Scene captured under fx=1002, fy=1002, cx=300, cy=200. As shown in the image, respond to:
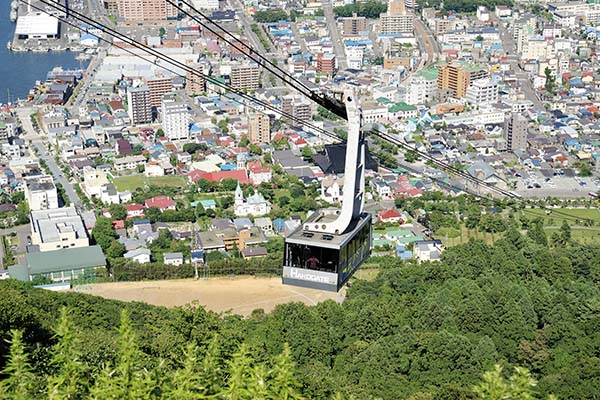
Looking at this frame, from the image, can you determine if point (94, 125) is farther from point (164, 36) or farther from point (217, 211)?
point (164, 36)

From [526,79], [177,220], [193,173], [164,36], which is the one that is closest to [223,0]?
[164,36]

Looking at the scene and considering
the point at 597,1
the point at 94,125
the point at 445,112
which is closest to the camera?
the point at 94,125

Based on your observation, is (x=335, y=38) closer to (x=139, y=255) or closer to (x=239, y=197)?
(x=239, y=197)

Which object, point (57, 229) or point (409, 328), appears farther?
point (57, 229)

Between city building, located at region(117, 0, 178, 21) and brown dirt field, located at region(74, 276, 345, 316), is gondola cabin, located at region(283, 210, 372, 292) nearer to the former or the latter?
brown dirt field, located at region(74, 276, 345, 316)

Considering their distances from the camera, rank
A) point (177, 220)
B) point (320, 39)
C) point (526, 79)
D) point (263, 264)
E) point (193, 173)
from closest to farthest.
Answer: point (263, 264) → point (177, 220) → point (193, 173) → point (526, 79) → point (320, 39)

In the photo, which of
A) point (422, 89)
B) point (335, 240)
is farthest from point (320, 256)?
point (422, 89)
